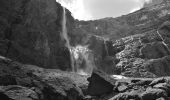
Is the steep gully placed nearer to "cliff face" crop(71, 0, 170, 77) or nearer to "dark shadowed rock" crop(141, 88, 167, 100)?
"cliff face" crop(71, 0, 170, 77)

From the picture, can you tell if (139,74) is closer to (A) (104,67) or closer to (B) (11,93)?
(A) (104,67)

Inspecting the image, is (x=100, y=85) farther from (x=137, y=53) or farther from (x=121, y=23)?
(x=121, y=23)

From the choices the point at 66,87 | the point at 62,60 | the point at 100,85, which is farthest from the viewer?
the point at 62,60

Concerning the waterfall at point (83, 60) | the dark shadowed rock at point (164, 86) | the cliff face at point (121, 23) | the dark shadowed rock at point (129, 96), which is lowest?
the dark shadowed rock at point (129, 96)

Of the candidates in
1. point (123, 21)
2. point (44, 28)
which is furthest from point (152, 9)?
point (44, 28)

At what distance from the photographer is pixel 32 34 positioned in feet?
193

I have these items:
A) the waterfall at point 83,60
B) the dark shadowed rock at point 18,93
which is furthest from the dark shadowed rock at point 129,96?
the waterfall at point 83,60

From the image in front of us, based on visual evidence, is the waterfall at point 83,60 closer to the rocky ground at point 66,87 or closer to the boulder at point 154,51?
the boulder at point 154,51

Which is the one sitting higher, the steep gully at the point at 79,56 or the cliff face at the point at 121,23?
the cliff face at the point at 121,23

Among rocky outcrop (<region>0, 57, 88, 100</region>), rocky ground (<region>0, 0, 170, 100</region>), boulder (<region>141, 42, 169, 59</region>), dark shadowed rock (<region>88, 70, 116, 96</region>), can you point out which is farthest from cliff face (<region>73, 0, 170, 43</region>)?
rocky outcrop (<region>0, 57, 88, 100</region>)

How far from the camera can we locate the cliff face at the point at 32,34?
5425cm

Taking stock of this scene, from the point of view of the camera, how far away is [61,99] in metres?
33.5

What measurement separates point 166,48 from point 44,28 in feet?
107

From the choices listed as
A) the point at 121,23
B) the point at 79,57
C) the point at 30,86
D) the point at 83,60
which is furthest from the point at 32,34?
the point at 121,23
